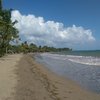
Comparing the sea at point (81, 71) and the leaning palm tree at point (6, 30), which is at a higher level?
the leaning palm tree at point (6, 30)

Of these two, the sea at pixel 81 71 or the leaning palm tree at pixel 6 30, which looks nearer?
the sea at pixel 81 71

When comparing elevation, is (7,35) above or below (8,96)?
above

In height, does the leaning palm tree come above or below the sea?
above

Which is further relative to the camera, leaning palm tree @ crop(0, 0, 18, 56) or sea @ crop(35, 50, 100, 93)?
leaning palm tree @ crop(0, 0, 18, 56)

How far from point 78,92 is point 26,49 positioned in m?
135

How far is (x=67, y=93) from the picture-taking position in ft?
40.0

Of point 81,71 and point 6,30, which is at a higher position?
point 6,30

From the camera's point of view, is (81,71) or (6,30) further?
(6,30)

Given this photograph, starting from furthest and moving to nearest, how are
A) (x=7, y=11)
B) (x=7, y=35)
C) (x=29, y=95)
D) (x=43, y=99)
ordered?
1. (x=7, y=35)
2. (x=7, y=11)
3. (x=29, y=95)
4. (x=43, y=99)

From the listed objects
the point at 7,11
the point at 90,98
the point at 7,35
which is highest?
the point at 7,11

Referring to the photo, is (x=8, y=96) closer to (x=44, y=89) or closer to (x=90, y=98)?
(x=44, y=89)

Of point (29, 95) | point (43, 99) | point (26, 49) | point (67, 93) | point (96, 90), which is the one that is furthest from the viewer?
point (26, 49)

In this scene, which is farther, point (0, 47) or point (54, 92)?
point (0, 47)

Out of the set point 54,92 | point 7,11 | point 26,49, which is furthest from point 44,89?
point 26,49
